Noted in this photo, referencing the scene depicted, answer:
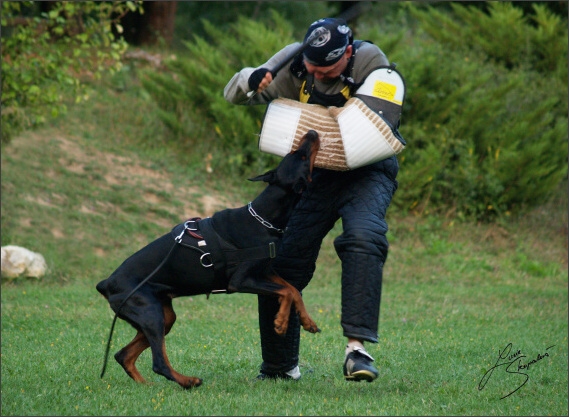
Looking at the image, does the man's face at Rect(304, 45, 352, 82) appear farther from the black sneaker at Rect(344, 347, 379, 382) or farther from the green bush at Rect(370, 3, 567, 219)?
the green bush at Rect(370, 3, 567, 219)

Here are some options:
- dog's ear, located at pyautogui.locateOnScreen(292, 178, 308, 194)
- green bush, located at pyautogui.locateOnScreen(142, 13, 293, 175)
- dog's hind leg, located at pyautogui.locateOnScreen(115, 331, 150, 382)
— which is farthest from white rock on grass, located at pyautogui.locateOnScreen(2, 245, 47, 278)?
dog's ear, located at pyautogui.locateOnScreen(292, 178, 308, 194)

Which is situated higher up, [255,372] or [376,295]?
[376,295]

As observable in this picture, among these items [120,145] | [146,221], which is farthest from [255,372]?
[120,145]

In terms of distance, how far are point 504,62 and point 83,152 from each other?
8237mm

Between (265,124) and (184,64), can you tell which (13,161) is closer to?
(184,64)

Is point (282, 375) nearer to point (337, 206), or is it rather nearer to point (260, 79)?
point (337, 206)

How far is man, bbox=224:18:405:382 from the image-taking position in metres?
4.17

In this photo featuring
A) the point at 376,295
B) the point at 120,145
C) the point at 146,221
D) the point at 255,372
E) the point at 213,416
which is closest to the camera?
the point at 213,416

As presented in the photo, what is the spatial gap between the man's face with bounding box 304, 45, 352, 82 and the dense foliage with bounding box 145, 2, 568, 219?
836 centimetres

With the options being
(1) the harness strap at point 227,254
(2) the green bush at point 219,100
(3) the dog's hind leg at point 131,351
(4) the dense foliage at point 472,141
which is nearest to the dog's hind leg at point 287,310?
(1) the harness strap at point 227,254

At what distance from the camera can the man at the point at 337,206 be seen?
417 centimetres

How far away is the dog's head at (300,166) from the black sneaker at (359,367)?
0.98 meters

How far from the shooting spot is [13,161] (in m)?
12.4

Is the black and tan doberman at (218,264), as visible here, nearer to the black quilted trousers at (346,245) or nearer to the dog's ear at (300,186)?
the dog's ear at (300,186)
